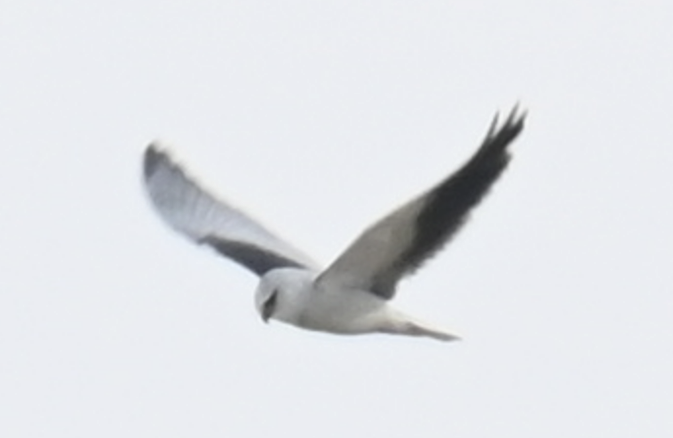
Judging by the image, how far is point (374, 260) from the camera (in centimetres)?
1448

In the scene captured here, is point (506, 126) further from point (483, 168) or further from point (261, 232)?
point (261, 232)

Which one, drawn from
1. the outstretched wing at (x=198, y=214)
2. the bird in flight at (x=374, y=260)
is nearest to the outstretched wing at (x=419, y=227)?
the bird in flight at (x=374, y=260)

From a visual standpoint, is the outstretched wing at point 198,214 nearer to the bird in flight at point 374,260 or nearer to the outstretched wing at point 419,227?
the bird in flight at point 374,260

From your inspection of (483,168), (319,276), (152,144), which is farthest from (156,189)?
(483,168)

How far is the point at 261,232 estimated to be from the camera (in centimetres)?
1633

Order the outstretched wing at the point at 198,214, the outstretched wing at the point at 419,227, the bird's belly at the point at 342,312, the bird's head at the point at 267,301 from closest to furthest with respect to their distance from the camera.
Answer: the outstretched wing at the point at 419,227 → the bird's belly at the point at 342,312 → the bird's head at the point at 267,301 → the outstretched wing at the point at 198,214

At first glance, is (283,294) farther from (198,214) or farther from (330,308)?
(198,214)

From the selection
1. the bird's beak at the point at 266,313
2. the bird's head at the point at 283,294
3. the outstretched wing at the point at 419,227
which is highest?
the outstretched wing at the point at 419,227

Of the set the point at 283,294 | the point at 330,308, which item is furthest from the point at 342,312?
the point at 283,294

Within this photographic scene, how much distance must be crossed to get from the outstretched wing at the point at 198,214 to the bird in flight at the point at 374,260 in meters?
0.02

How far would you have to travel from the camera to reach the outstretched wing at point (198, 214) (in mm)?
16203

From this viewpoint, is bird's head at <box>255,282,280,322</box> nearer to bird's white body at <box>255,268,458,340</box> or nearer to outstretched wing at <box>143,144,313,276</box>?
bird's white body at <box>255,268,458,340</box>

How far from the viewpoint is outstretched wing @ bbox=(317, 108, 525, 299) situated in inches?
544

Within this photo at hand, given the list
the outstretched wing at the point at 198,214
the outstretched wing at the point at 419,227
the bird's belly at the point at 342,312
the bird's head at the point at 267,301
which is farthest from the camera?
the outstretched wing at the point at 198,214
